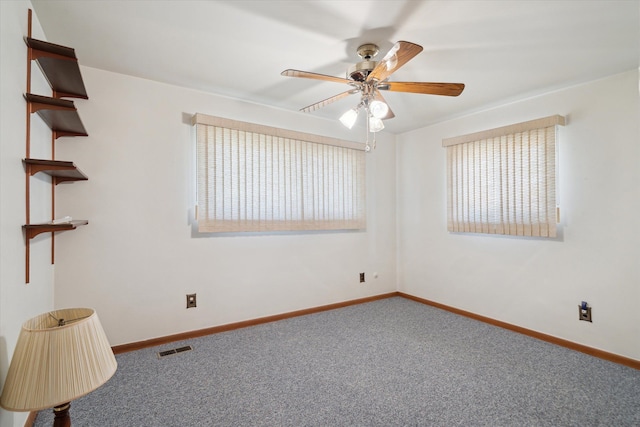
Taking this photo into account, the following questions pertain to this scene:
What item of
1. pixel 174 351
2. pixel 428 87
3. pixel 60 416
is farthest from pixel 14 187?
pixel 428 87

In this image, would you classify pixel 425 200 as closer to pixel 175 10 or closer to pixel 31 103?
pixel 175 10

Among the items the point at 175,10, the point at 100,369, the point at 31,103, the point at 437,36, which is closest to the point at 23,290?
the point at 100,369

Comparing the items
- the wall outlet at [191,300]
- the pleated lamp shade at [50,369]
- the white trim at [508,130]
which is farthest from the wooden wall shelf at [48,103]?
the white trim at [508,130]

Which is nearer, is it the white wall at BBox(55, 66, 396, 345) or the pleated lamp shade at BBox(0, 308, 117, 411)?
the pleated lamp shade at BBox(0, 308, 117, 411)

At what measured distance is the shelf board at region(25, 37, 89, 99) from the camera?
63.7 inches

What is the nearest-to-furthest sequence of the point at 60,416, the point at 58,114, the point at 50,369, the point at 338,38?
the point at 50,369
the point at 60,416
the point at 58,114
the point at 338,38

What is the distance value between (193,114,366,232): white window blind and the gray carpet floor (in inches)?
47.4

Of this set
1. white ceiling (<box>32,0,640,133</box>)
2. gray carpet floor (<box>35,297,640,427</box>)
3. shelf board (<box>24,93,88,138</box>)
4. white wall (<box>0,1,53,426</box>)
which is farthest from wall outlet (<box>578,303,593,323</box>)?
shelf board (<box>24,93,88,138</box>)

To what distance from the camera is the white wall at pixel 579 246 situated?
2.53m

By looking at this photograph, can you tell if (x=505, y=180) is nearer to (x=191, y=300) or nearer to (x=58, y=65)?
(x=191, y=300)

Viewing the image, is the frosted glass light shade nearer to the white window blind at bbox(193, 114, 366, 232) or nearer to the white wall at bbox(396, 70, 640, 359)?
the white window blind at bbox(193, 114, 366, 232)

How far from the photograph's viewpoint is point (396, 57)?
69.0 inches

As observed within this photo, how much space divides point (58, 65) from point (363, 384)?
274 centimetres

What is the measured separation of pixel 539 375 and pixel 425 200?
233 cm
